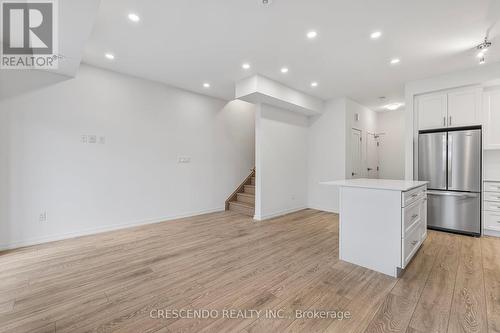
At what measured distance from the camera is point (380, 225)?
7.98ft

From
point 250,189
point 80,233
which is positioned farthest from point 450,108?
point 80,233

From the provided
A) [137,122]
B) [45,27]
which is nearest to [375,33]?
[45,27]

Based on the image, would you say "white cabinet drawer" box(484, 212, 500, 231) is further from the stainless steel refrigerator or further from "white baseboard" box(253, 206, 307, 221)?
"white baseboard" box(253, 206, 307, 221)

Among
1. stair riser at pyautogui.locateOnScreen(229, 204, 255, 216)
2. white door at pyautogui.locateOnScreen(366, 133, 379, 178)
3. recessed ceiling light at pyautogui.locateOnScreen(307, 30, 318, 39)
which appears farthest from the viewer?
white door at pyautogui.locateOnScreen(366, 133, 379, 178)

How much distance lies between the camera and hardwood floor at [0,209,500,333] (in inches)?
65.4

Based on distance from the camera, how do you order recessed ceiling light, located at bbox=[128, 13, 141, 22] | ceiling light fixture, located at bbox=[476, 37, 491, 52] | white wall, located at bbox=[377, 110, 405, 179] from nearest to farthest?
recessed ceiling light, located at bbox=[128, 13, 141, 22] < ceiling light fixture, located at bbox=[476, 37, 491, 52] < white wall, located at bbox=[377, 110, 405, 179]

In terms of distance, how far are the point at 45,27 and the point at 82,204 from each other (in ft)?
8.57

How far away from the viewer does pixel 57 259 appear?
9.02 ft

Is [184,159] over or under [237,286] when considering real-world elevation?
over

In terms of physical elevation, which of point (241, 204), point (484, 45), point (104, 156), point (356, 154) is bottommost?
point (241, 204)

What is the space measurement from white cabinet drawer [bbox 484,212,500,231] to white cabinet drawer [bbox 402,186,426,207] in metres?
1.75

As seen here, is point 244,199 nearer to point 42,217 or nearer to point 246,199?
point 246,199

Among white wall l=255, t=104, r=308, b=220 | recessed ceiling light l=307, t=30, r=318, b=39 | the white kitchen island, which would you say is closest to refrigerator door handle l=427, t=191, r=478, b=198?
the white kitchen island

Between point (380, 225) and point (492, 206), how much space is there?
291cm
